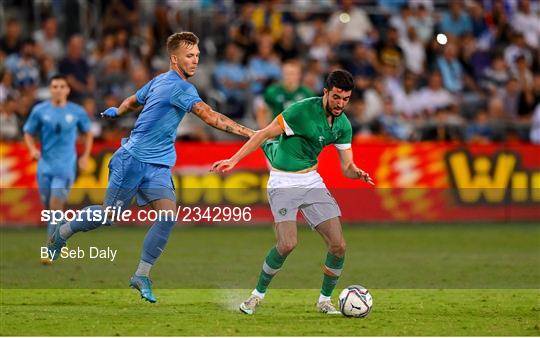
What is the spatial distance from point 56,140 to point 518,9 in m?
14.5

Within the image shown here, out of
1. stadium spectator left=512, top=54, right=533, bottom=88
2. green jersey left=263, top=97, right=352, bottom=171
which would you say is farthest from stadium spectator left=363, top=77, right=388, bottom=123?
green jersey left=263, top=97, right=352, bottom=171

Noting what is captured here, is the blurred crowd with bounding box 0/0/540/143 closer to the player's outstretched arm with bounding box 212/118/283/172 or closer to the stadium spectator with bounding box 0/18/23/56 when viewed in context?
the stadium spectator with bounding box 0/18/23/56

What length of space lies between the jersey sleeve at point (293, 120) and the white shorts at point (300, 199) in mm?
439

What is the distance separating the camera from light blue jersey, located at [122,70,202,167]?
38.6 ft

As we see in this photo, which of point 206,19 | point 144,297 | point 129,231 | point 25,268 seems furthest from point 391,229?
point 144,297

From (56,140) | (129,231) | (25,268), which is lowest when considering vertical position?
(129,231)

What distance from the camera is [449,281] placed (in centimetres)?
1487

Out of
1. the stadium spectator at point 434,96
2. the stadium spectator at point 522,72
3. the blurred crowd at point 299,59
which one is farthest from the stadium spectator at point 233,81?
the stadium spectator at point 522,72

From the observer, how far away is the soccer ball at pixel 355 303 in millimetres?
11305

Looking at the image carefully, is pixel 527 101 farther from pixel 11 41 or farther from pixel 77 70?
pixel 11 41

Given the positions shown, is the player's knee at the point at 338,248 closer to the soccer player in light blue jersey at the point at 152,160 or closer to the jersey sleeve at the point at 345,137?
the jersey sleeve at the point at 345,137

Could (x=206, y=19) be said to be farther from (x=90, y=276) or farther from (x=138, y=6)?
(x=90, y=276)

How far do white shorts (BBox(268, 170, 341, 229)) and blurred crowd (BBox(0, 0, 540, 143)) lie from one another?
10.8 metres

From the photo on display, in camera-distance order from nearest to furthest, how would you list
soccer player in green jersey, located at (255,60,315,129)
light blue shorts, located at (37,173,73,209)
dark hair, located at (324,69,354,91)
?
dark hair, located at (324,69,354,91) → light blue shorts, located at (37,173,73,209) → soccer player in green jersey, located at (255,60,315,129)
